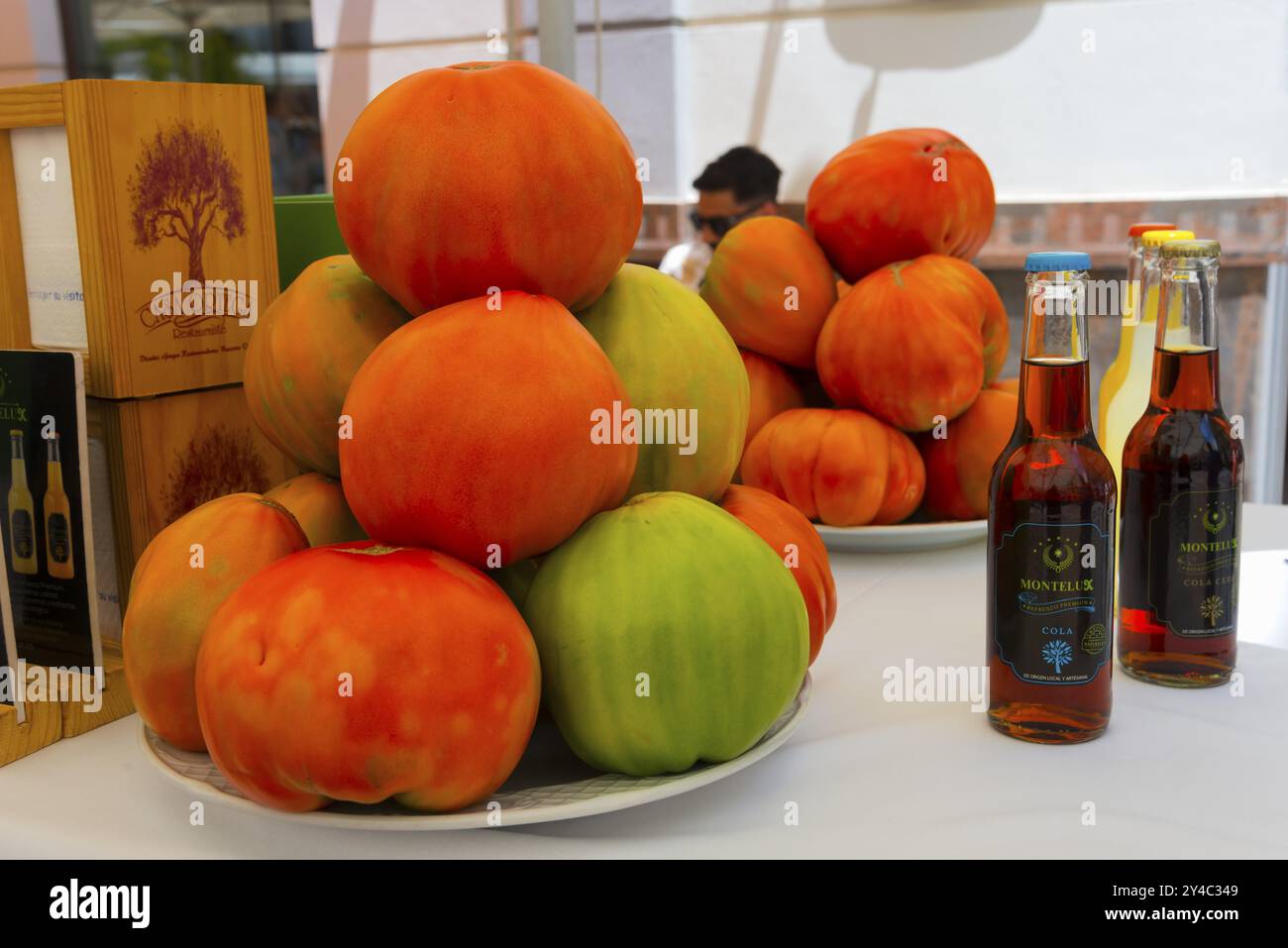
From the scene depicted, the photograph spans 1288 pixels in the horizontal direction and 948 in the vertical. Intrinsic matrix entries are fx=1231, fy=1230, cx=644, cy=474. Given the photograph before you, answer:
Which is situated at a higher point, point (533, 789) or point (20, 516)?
point (20, 516)

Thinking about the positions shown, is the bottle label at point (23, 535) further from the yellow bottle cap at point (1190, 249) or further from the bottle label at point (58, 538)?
the yellow bottle cap at point (1190, 249)

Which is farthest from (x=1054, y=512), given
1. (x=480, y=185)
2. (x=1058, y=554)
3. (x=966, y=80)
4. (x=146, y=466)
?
(x=966, y=80)

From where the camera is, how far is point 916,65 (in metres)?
3.00

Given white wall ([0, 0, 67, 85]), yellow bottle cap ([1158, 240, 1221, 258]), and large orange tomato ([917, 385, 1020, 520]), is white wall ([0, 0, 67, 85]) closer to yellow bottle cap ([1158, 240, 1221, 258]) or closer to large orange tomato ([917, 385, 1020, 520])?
large orange tomato ([917, 385, 1020, 520])

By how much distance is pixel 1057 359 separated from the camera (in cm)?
69

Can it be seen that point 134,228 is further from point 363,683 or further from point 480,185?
point 363,683

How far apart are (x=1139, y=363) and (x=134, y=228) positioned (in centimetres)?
72

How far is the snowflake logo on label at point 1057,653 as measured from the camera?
0.68 m

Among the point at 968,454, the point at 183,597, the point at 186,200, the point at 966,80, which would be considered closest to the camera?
the point at 183,597

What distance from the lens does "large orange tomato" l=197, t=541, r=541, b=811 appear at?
0.54 metres

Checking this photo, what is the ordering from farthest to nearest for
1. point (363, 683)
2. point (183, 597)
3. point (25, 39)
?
point (25, 39), point (183, 597), point (363, 683)

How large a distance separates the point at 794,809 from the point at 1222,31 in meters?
2.68
